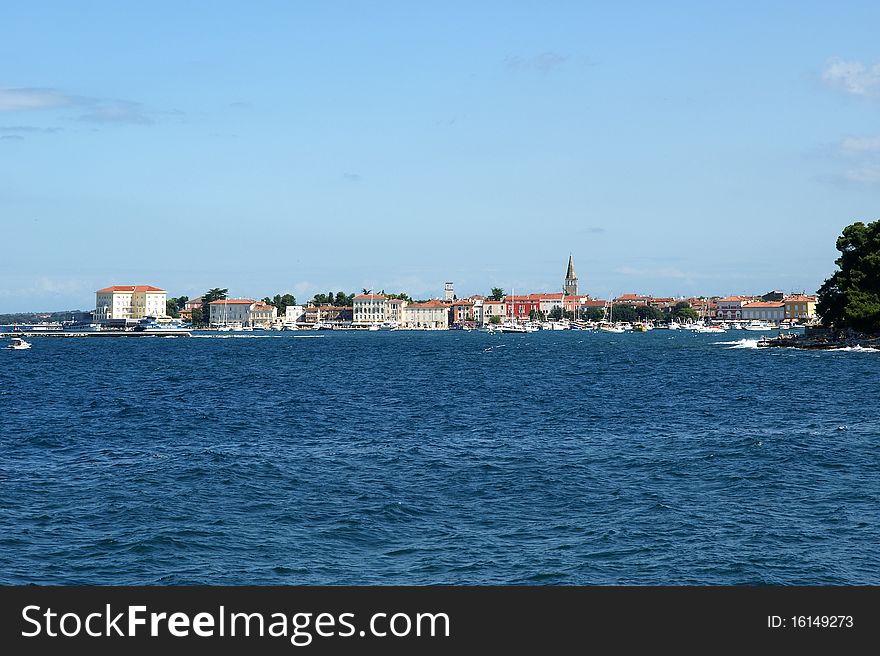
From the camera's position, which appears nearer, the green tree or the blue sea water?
the blue sea water

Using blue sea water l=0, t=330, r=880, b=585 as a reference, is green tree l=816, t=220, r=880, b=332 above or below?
above

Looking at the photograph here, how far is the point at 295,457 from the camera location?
1171 inches

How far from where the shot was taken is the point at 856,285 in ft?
311

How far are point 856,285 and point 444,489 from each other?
80625 mm

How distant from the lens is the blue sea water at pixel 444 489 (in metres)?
17.6

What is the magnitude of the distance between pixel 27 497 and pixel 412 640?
56.5 ft

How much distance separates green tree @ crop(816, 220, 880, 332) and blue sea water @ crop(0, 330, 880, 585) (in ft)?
144

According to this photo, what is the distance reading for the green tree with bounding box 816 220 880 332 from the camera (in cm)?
8956

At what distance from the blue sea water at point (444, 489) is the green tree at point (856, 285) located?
44.0 metres

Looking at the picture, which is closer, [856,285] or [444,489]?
[444,489]

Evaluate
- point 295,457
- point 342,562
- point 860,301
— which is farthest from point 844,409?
point 860,301

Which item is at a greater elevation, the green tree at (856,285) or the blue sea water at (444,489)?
the green tree at (856,285)

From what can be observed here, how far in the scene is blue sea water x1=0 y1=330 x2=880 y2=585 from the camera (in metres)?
17.6

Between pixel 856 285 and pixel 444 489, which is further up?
pixel 856 285
